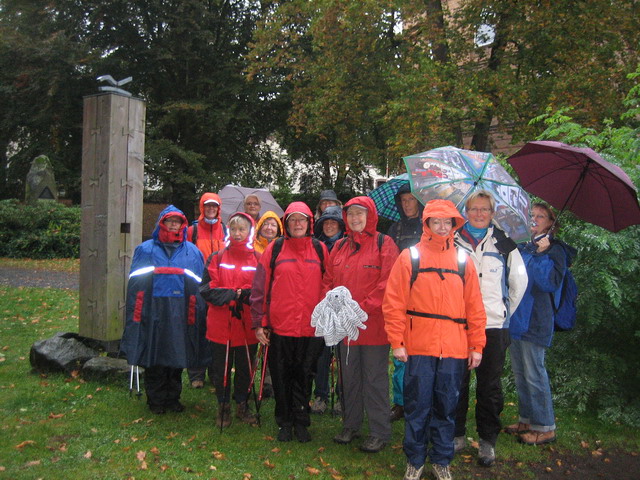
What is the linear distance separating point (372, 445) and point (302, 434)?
62 cm

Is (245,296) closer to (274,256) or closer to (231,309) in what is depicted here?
(231,309)

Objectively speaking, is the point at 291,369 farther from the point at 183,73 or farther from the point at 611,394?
the point at 183,73

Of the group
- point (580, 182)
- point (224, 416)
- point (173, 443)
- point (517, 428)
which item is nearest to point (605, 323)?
point (517, 428)

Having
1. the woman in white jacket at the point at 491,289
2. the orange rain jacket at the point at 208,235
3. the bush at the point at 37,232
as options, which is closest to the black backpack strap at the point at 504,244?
the woman in white jacket at the point at 491,289

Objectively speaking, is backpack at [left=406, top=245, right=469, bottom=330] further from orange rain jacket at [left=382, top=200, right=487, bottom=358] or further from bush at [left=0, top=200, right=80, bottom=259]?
bush at [left=0, top=200, right=80, bottom=259]

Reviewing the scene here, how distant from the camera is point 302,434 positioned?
4930mm

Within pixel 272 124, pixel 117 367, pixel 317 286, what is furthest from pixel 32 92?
pixel 317 286

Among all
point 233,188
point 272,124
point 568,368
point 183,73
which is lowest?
point 568,368

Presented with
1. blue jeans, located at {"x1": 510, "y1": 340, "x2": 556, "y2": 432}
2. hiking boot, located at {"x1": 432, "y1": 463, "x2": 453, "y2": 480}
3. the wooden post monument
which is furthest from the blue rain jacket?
blue jeans, located at {"x1": 510, "y1": 340, "x2": 556, "y2": 432}

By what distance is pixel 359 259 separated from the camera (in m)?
4.73

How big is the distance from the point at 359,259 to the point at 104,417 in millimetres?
2740

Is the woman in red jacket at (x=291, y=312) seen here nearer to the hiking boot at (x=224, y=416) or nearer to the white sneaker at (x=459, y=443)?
the hiking boot at (x=224, y=416)

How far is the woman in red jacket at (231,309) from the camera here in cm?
511

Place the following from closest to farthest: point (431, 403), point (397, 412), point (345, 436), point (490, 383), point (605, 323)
A: point (431, 403) < point (490, 383) < point (345, 436) < point (397, 412) < point (605, 323)
